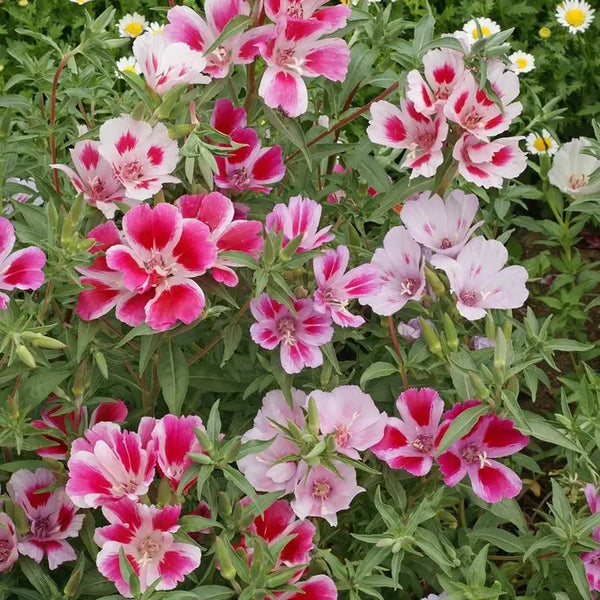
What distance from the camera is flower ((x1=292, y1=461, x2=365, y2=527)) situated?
186cm

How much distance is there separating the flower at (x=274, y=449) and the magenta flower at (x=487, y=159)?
0.52 meters

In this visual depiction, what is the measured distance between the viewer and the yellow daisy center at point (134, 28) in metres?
4.07

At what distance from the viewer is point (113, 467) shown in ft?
5.76

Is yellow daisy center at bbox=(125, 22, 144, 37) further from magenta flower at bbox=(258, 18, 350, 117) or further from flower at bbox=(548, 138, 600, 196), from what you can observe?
magenta flower at bbox=(258, 18, 350, 117)

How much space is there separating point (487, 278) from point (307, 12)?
0.59 metres

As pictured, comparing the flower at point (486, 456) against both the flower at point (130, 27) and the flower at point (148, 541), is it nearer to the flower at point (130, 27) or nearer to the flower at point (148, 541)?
the flower at point (148, 541)

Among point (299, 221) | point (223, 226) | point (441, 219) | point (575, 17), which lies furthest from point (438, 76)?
point (575, 17)

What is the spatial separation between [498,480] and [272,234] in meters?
0.62

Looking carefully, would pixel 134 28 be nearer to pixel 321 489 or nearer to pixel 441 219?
pixel 441 219

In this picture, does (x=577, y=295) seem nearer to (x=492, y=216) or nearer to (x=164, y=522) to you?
(x=492, y=216)

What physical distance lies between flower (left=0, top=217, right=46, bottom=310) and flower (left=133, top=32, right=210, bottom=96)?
35 centimetres

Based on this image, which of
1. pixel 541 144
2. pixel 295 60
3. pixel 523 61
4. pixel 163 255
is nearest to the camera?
pixel 163 255

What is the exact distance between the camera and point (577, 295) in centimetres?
317

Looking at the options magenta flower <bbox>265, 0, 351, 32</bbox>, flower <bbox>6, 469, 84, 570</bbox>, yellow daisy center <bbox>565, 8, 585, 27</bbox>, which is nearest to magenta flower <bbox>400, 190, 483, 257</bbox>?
magenta flower <bbox>265, 0, 351, 32</bbox>
